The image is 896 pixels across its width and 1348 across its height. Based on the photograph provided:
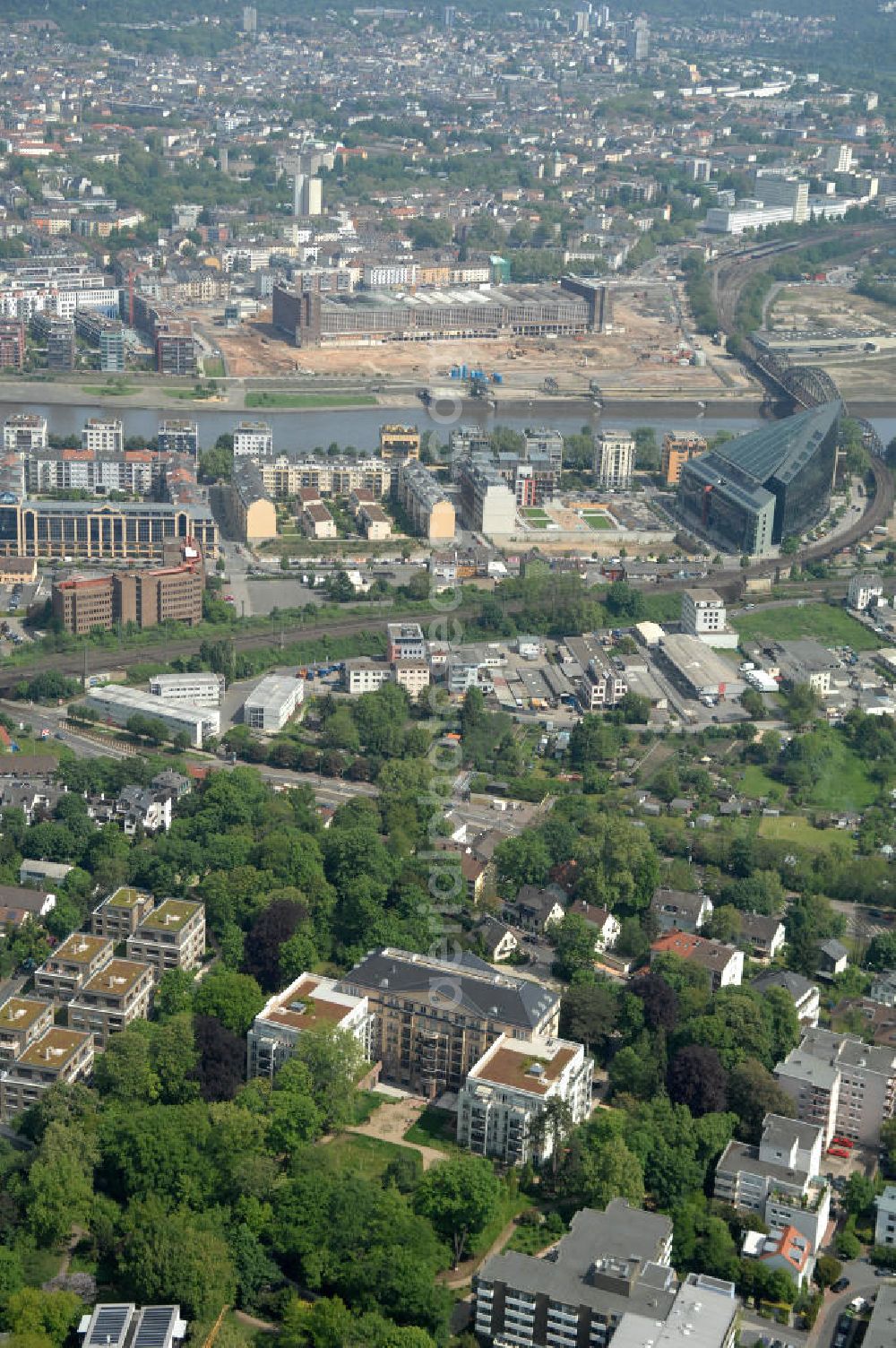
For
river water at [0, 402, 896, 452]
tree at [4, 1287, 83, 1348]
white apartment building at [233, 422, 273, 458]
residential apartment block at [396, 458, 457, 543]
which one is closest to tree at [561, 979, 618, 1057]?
tree at [4, 1287, 83, 1348]

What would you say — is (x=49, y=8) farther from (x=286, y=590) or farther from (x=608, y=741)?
(x=608, y=741)

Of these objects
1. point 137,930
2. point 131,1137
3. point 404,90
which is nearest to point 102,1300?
point 131,1137

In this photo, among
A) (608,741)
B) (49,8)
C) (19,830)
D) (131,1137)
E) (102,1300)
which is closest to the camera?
(102,1300)

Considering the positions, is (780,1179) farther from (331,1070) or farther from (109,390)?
(109,390)

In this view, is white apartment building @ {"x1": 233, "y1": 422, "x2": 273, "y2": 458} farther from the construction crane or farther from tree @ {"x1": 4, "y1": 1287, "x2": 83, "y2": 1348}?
tree @ {"x1": 4, "y1": 1287, "x2": 83, "y2": 1348}

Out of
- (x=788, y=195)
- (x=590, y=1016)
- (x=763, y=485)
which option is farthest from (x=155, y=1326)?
(x=788, y=195)

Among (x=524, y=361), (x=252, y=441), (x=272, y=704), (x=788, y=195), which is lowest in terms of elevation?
(x=524, y=361)
